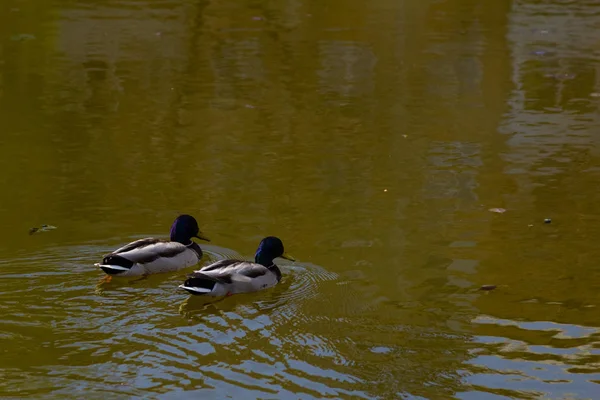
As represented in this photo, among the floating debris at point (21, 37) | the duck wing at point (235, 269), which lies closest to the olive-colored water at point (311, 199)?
the floating debris at point (21, 37)

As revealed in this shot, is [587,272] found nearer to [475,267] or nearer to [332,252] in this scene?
[475,267]

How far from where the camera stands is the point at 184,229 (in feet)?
29.5

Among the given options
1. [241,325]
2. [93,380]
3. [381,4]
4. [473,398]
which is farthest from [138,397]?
[381,4]

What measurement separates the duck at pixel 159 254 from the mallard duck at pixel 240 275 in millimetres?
566

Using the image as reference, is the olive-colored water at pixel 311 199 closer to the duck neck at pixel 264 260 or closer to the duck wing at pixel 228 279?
the duck wing at pixel 228 279

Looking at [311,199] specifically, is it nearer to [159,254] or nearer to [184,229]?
[184,229]

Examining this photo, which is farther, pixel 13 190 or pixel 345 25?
pixel 345 25

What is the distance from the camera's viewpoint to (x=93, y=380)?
21.4ft

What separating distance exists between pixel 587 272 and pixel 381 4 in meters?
12.7

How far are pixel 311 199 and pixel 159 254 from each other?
78.9 inches

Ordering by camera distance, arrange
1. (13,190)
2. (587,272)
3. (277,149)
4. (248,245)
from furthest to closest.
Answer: (277,149)
(13,190)
(248,245)
(587,272)

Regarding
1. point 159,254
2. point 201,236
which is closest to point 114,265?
point 159,254

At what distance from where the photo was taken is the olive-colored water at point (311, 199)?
6.84 m

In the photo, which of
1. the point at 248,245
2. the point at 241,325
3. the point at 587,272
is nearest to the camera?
the point at 241,325
